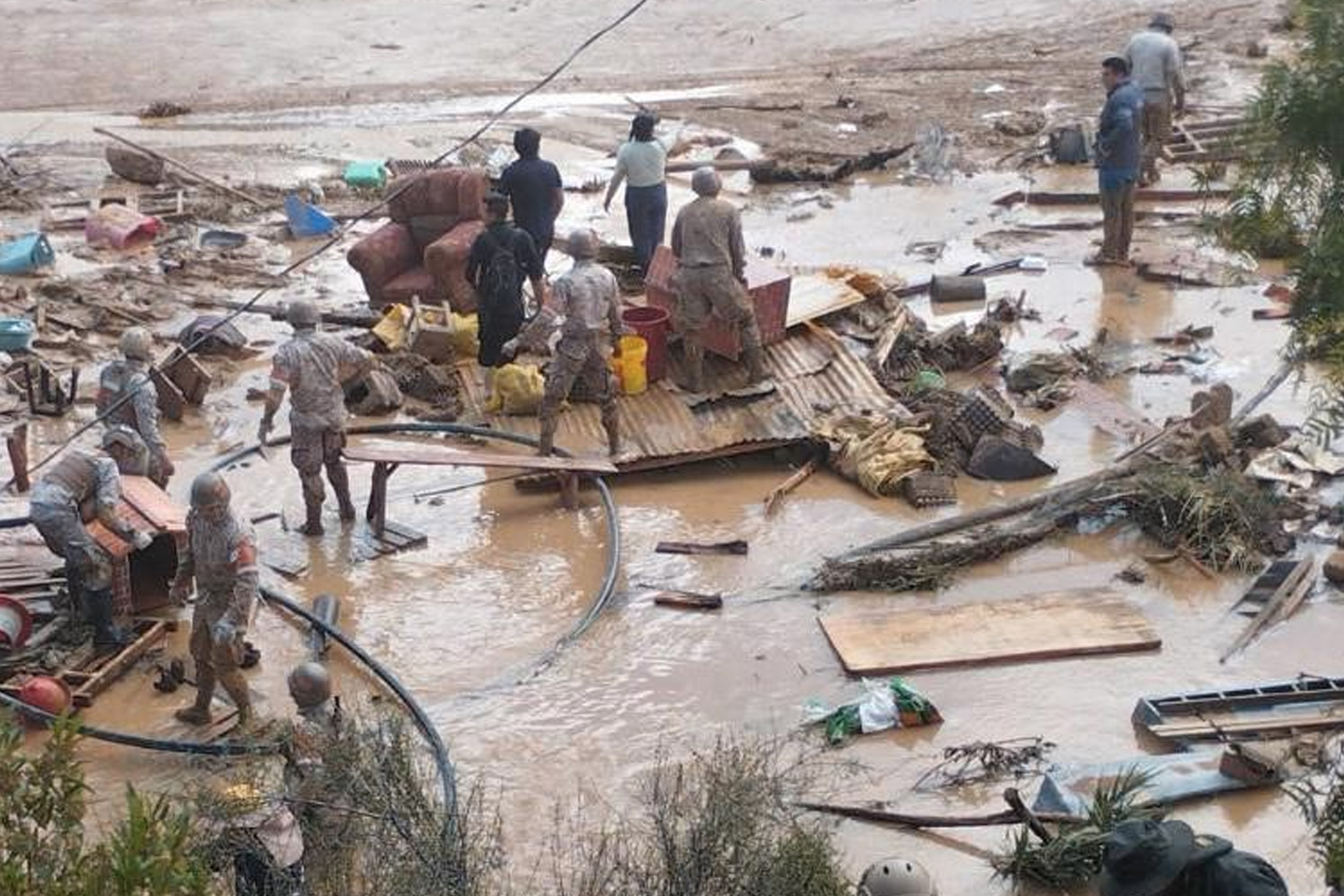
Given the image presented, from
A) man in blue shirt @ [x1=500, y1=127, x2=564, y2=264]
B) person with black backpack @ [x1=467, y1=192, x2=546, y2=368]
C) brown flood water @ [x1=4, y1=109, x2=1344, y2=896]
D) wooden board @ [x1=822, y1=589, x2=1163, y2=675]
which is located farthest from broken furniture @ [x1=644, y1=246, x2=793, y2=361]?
wooden board @ [x1=822, y1=589, x2=1163, y2=675]

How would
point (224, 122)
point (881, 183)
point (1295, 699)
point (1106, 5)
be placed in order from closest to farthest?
1. point (1295, 699)
2. point (881, 183)
3. point (224, 122)
4. point (1106, 5)

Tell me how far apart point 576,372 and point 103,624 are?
4037 mm

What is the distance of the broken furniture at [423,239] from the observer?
16.3 metres

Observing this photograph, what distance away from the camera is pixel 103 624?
10.9m

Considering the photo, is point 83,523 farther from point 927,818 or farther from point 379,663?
point 927,818

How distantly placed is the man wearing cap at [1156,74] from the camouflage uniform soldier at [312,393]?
10901mm

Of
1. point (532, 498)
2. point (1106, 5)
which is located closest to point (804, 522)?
point (532, 498)

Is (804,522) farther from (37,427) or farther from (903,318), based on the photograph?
(37,427)

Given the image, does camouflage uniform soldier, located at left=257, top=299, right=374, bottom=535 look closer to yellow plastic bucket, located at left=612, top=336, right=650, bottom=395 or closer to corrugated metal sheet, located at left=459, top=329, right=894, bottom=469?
corrugated metal sheet, located at left=459, top=329, right=894, bottom=469

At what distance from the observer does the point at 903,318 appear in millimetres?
15695

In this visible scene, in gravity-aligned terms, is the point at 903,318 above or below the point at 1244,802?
above

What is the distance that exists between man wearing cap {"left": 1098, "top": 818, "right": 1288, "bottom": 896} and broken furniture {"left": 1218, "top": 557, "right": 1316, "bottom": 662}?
3.90 meters

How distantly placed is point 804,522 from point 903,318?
3489mm

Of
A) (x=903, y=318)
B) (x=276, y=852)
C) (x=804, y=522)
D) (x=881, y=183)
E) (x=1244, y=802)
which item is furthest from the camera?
(x=881, y=183)
